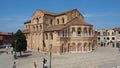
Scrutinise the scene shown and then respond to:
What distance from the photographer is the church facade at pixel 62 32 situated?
171 ft

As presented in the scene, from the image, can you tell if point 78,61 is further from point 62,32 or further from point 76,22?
point 76,22

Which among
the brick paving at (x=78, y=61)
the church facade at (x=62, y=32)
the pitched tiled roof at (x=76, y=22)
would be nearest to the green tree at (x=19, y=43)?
the brick paving at (x=78, y=61)

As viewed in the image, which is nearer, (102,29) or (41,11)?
(41,11)

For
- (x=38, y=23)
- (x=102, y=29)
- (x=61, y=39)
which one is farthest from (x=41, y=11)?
(x=102, y=29)

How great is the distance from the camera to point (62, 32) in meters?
52.1

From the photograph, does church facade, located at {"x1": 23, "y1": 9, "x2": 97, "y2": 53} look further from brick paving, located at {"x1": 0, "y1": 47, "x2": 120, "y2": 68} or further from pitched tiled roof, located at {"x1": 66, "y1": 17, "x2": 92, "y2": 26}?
brick paving, located at {"x1": 0, "y1": 47, "x2": 120, "y2": 68}

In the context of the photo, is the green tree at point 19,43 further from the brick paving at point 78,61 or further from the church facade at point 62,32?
the church facade at point 62,32

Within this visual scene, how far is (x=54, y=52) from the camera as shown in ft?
174

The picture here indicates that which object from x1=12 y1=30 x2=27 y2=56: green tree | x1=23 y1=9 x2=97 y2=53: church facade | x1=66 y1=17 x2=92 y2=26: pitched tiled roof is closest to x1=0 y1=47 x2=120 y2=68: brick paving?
x1=12 y1=30 x2=27 y2=56: green tree

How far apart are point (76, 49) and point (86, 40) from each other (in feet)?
11.7

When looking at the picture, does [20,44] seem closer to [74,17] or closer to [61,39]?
[61,39]

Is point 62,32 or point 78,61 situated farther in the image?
point 62,32

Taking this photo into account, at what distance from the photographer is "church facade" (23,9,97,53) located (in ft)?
171

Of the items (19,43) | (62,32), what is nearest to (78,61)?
(62,32)
